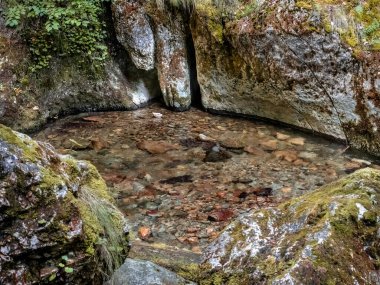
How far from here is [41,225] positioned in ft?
7.34

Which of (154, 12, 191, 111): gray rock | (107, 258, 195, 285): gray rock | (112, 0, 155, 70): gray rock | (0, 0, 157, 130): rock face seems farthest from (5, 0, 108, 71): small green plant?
(107, 258, 195, 285): gray rock

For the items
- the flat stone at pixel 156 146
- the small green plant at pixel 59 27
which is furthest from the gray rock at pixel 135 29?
the flat stone at pixel 156 146

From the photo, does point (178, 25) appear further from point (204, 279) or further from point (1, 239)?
point (1, 239)

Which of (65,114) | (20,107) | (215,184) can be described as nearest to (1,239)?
(215,184)

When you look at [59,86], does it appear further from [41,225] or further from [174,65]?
[41,225]

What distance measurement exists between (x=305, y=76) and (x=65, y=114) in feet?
13.7

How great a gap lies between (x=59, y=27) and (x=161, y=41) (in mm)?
1785

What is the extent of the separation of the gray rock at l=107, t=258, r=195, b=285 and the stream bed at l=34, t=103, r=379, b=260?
796mm

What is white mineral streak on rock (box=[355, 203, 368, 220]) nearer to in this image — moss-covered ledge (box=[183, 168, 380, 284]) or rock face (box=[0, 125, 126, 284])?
moss-covered ledge (box=[183, 168, 380, 284])

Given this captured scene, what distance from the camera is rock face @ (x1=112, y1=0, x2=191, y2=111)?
797cm

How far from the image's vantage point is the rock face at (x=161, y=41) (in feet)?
26.2

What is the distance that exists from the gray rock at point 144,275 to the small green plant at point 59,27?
5.20 metres

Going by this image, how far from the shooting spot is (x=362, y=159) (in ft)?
19.5

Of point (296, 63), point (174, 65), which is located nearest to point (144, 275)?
point (296, 63)
